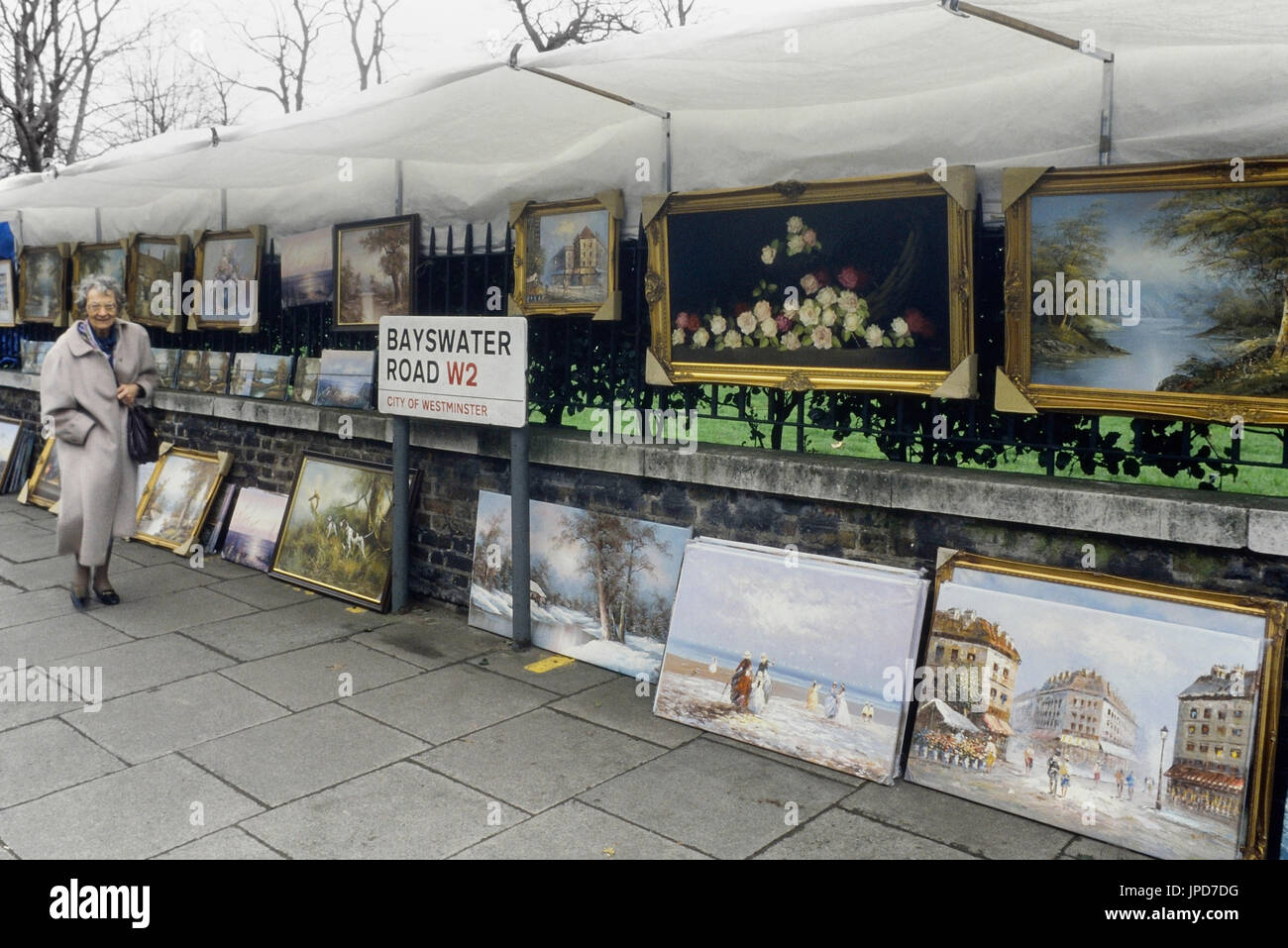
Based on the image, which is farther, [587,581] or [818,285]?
[587,581]

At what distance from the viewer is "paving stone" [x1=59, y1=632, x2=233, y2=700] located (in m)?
5.68

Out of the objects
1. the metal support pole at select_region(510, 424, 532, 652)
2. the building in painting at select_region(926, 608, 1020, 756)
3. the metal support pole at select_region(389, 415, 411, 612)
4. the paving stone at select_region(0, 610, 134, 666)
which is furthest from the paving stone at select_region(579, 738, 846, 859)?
the paving stone at select_region(0, 610, 134, 666)

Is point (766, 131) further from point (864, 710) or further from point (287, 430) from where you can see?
point (287, 430)

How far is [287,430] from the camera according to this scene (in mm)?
8578

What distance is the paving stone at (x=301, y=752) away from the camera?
443cm

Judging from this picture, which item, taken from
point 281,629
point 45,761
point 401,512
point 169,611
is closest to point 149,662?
point 281,629

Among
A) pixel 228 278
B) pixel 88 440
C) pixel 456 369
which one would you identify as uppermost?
pixel 228 278

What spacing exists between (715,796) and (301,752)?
6.25 feet

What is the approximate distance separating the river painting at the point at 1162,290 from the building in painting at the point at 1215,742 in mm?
1152

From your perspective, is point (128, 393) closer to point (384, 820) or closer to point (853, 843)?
point (384, 820)

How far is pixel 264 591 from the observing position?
7629mm

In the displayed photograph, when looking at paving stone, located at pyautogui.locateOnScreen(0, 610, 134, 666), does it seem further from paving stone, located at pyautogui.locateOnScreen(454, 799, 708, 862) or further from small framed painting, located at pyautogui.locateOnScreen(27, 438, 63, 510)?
small framed painting, located at pyautogui.locateOnScreen(27, 438, 63, 510)

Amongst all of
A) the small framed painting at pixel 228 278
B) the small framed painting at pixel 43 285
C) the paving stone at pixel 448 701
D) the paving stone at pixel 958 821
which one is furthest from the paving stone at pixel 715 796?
the small framed painting at pixel 43 285

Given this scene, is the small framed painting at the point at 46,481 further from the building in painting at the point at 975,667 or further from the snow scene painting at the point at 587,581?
the building in painting at the point at 975,667
